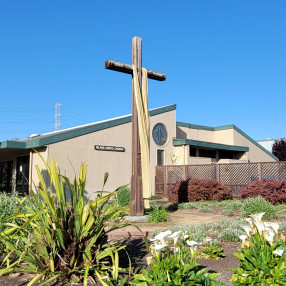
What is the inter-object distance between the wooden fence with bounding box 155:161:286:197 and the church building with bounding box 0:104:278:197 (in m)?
0.85

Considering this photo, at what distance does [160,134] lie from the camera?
68.6 ft

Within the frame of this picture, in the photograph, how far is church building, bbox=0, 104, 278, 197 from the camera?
52.0 ft

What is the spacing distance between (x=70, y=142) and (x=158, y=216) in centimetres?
843

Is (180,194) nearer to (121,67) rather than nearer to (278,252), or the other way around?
(121,67)

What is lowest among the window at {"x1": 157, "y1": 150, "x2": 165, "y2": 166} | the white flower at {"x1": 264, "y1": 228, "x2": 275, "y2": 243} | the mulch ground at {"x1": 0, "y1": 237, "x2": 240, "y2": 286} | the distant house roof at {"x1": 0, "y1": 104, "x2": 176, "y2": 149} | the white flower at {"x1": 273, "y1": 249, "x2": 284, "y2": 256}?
the mulch ground at {"x1": 0, "y1": 237, "x2": 240, "y2": 286}

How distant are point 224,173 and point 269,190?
454 cm

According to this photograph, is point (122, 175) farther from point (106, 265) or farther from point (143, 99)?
point (106, 265)

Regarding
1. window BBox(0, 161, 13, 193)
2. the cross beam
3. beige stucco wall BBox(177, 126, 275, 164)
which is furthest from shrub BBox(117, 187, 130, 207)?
beige stucco wall BBox(177, 126, 275, 164)

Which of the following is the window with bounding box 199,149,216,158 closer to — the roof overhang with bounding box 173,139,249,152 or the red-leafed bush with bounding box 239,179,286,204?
the roof overhang with bounding box 173,139,249,152

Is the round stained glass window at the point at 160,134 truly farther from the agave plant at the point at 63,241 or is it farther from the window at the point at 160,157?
the agave plant at the point at 63,241

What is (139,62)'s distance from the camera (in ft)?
32.6

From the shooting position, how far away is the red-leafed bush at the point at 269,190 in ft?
46.9

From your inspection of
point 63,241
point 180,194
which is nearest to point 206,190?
point 180,194

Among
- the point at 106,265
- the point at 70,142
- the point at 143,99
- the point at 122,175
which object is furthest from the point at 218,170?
the point at 106,265
